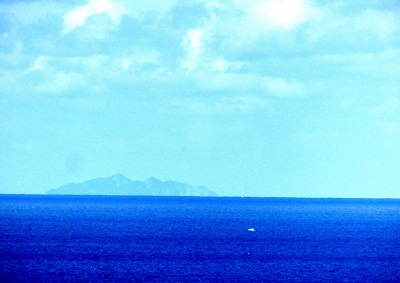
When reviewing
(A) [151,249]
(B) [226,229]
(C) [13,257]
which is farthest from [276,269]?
(B) [226,229]

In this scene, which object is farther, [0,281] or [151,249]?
[151,249]

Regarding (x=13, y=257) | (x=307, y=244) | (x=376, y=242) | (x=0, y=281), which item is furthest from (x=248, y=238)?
(x=0, y=281)

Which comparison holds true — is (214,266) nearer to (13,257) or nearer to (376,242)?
(13,257)

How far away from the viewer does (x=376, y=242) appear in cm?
12769

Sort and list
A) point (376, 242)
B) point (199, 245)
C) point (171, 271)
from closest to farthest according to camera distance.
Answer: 1. point (171, 271)
2. point (199, 245)
3. point (376, 242)

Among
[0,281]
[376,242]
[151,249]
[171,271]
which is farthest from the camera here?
[376,242]

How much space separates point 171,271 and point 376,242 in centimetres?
5859

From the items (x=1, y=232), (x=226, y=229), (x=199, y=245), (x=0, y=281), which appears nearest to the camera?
(x=0, y=281)

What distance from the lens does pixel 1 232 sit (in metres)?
142

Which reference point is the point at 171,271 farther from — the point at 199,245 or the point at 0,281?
the point at 199,245

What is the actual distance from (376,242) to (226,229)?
4293 centimetres

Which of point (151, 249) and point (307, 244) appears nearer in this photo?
point (151, 249)

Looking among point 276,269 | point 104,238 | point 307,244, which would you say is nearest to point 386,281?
point 276,269

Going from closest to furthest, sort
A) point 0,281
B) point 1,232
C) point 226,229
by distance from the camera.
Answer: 1. point 0,281
2. point 1,232
3. point 226,229
